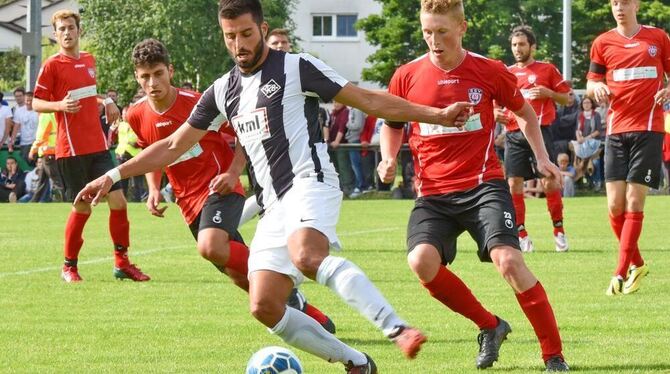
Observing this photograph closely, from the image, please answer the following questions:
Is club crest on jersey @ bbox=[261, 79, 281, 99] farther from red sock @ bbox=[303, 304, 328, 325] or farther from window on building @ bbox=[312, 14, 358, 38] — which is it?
window on building @ bbox=[312, 14, 358, 38]

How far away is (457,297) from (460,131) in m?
0.96

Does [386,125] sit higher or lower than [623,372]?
higher

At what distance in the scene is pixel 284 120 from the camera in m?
6.91

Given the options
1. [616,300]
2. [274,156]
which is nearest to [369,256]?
[616,300]

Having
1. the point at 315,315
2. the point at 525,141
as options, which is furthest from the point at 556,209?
the point at 315,315

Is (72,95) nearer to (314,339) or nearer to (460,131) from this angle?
(460,131)

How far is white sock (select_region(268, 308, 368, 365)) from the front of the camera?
21.8 ft

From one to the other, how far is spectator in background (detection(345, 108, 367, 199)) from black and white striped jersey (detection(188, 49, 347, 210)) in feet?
69.8

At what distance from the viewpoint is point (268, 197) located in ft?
22.9

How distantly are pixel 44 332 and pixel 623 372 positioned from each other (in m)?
4.05

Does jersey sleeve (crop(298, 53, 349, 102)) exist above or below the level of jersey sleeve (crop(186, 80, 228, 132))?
Result: above

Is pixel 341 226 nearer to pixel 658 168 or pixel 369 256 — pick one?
pixel 369 256

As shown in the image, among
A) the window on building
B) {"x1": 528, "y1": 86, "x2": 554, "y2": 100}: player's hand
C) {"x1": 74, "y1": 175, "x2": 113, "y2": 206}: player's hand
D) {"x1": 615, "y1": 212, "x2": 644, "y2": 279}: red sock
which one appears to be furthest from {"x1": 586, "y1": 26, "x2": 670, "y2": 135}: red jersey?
the window on building

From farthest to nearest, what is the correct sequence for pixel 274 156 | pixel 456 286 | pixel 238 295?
pixel 238 295
pixel 456 286
pixel 274 156
